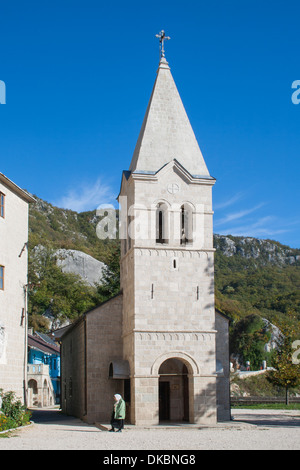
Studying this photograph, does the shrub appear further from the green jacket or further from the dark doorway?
the dark doorway

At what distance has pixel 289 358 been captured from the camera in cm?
4362

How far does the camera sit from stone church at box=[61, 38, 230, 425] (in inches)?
1107

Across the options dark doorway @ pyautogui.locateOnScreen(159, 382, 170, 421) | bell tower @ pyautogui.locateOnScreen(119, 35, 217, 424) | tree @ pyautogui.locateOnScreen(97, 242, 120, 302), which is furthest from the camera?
tree @ pyautogui.locateOnScreen(97, 242, 120, 302)

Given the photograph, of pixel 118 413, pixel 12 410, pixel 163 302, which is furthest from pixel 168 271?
pixel 12 410

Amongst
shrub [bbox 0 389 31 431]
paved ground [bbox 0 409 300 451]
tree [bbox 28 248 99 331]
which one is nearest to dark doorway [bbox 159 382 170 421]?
paved ground [bbox 0 409 300 451]

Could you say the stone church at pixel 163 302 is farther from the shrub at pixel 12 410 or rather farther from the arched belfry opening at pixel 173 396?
the shrub at pixel 12 410

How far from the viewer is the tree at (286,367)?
4191cm

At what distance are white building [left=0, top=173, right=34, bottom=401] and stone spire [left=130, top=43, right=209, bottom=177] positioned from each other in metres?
6.29

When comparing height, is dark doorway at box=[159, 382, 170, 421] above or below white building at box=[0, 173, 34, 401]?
below

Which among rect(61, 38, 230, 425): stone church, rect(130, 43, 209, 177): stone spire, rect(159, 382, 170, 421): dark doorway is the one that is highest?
rect(130, 43, 209, 177): stone spire

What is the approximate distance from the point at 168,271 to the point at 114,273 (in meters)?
28.3

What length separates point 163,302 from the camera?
28.7 m

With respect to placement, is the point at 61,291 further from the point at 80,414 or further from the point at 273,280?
the point at 80,414
